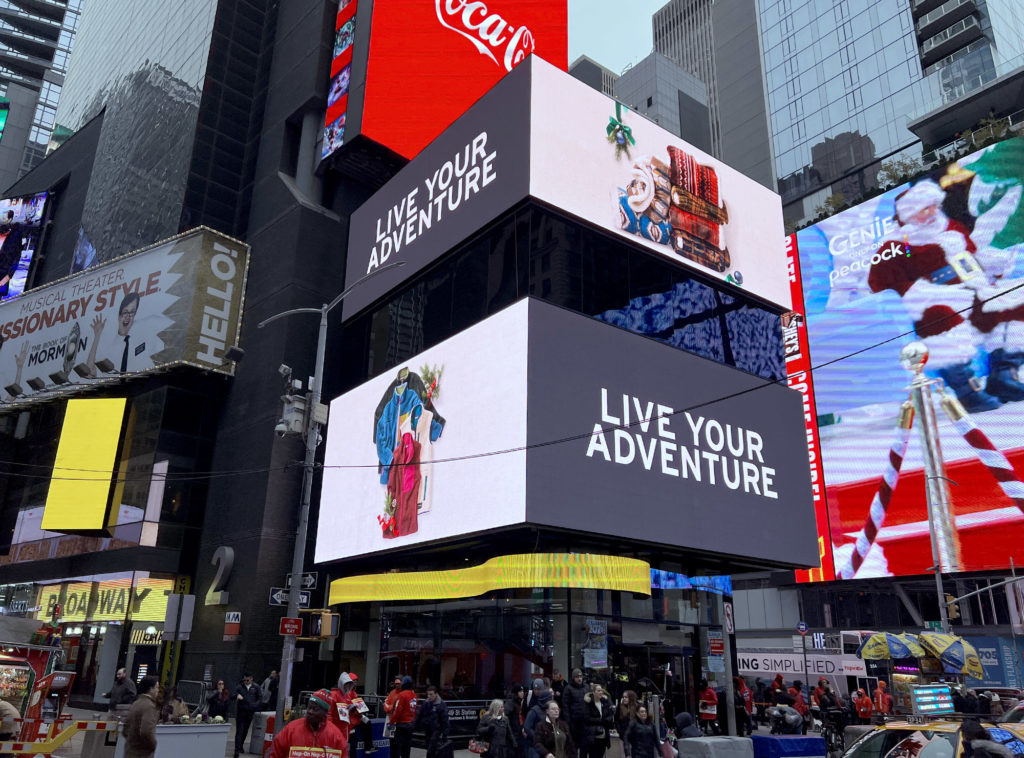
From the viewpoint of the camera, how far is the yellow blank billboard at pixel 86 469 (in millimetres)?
33438

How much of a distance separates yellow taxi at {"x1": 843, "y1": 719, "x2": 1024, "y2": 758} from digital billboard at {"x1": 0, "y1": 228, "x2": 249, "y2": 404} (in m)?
28.5

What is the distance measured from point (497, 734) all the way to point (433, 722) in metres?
1.66

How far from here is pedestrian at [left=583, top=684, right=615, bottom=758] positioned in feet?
56.2

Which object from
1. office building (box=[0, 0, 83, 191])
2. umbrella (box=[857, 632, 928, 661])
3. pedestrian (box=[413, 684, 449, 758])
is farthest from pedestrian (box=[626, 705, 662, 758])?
office building (box=[0, 0, 83, 191])

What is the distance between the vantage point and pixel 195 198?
3722cm

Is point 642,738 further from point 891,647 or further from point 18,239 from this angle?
point 18,239

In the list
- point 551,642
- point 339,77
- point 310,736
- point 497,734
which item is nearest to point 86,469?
point 339,77

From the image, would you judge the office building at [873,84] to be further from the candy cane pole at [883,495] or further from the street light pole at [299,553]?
the street light pole at [299,553]

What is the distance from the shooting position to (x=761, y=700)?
33.7 metres

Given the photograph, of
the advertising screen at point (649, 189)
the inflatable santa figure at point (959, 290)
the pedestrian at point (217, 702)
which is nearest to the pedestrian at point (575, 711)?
the pedestrian at point (217, 702)

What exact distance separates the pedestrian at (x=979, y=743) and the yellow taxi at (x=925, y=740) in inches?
9.5

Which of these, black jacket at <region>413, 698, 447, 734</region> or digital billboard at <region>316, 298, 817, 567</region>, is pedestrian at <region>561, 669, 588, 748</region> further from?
digital billboard at <region>316, 298, 817, 567</region>

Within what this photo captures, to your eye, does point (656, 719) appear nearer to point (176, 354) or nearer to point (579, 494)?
point (579, 494)

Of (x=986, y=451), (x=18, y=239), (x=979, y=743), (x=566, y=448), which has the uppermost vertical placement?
(x=18, y=239)
